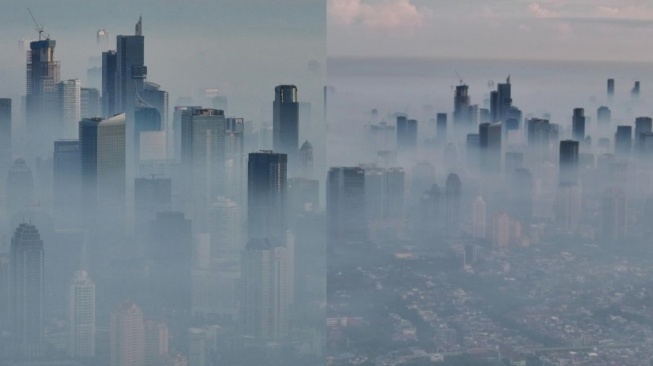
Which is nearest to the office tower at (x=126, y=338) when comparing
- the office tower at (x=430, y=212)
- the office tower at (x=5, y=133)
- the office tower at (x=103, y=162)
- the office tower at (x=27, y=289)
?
the office tower at (x=27, y=289)

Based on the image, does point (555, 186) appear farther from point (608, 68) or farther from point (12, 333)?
point (12, 333)

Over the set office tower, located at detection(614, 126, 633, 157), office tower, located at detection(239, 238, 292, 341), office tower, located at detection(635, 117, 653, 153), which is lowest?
office tower, located at detection(239, 238, 292, 341)

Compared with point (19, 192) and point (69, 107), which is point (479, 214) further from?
point (19, 192)

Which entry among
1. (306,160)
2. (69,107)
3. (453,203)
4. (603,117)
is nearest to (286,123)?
(306,160)

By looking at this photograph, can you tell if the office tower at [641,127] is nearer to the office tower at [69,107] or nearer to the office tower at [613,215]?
the office tower at [613,215]

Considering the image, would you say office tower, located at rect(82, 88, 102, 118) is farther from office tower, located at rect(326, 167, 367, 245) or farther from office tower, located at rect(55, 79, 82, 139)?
office tower, located at rect(326, 167, 367, 245)

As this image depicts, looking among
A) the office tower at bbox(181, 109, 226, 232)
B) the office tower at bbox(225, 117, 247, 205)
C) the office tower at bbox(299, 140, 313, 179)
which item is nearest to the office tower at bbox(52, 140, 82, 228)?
the office tower at bbox(181, 109, 226, 232)

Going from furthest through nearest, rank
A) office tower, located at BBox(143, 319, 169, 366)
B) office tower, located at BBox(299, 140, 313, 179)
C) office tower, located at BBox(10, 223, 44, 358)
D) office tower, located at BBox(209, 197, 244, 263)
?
office tower, located at BBox(299, 140, 313, 179), office tower, located at BBox(209, 197, 244, 263), office tower, located at BBox(143, 319, 169, 366), office tower, located at BBox(10, 223, 44, 358)
